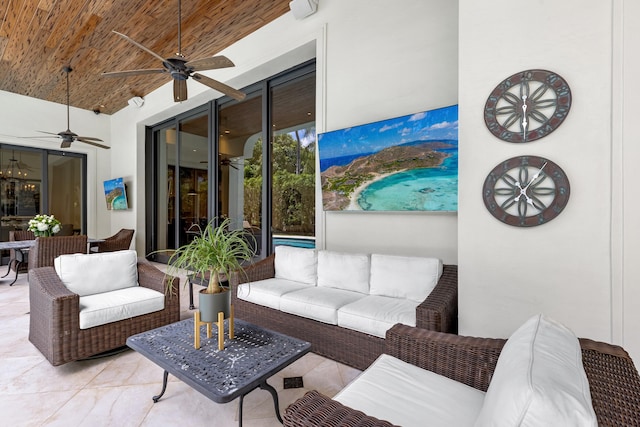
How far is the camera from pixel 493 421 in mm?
772

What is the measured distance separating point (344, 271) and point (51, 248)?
4263 mm

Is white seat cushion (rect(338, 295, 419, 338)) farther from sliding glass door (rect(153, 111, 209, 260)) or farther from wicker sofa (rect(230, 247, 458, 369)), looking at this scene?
sliding glass door (rect(153, 111, 209, 260))

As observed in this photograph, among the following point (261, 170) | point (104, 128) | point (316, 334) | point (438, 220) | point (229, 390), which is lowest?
point (316, 334)

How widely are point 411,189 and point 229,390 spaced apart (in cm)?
218

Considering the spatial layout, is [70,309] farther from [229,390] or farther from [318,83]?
[318,83]

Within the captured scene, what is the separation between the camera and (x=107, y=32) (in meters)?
4.05

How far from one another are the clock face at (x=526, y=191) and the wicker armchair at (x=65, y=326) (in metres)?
2.40

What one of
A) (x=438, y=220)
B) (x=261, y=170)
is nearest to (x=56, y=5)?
(x=261, y=170)

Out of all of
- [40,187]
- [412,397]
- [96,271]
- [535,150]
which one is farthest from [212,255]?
[40,187]

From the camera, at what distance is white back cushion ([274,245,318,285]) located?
3.11m

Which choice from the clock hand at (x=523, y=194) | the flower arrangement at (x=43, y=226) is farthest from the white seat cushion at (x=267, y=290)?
the flower arrangement at (x=43, y=226)

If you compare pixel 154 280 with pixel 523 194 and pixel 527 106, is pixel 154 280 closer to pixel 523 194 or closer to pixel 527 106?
pixel 523 194

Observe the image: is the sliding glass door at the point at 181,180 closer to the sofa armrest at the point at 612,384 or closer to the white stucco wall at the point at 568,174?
the white stucco wall at the point at 568,174

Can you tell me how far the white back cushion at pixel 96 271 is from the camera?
104 inches
